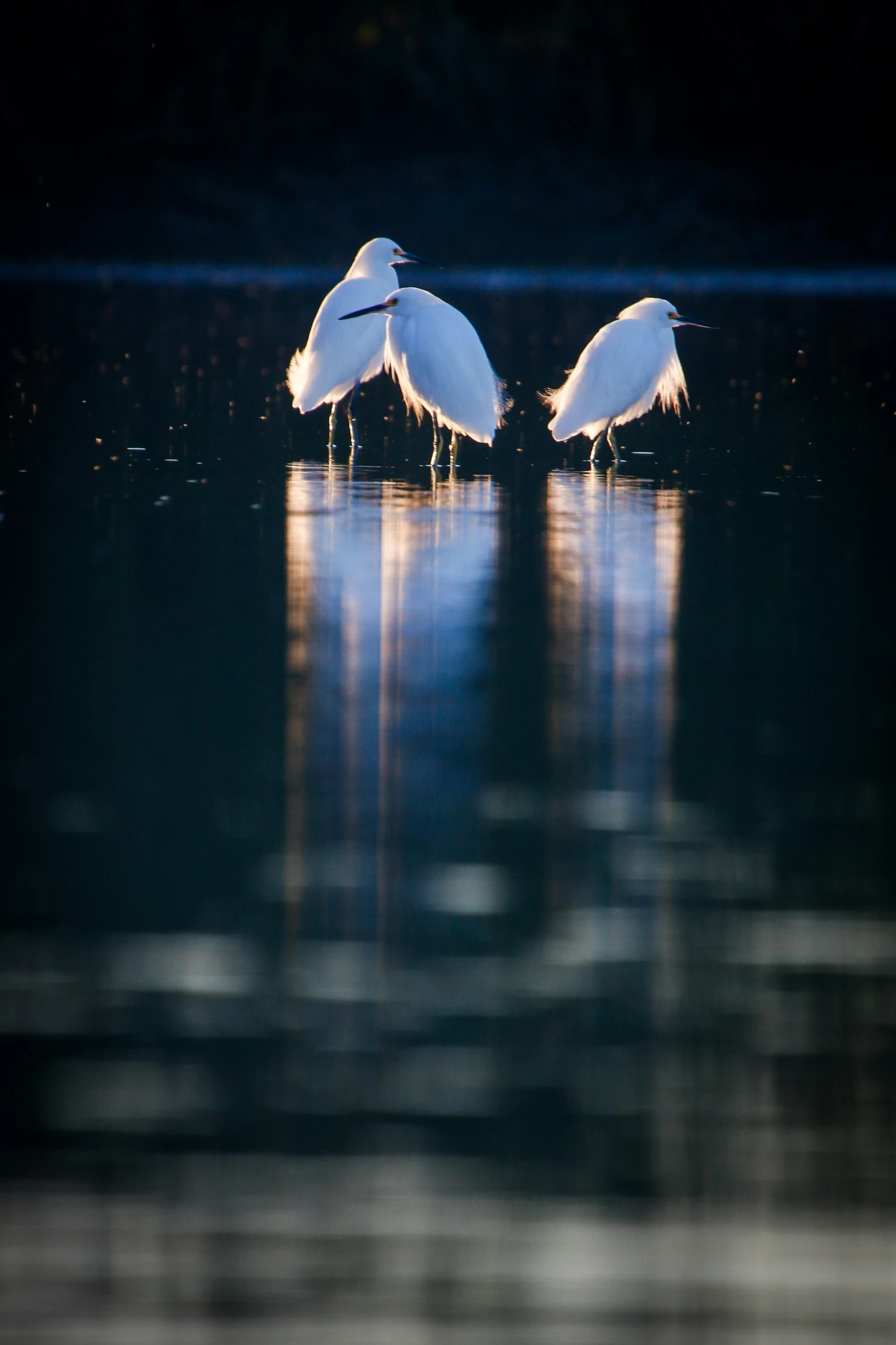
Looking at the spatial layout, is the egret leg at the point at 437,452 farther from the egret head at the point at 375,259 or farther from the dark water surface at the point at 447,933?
the dark water surface at the point at 447,933

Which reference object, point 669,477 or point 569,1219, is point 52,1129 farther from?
point 669,477

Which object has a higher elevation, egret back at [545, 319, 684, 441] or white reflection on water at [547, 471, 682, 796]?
egret back at [545, 319, 684, 441]

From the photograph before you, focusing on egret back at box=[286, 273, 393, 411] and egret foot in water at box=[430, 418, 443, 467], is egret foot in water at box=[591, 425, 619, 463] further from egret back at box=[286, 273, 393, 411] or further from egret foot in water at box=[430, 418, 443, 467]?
egret back at box=[286, 273, 393, 411]

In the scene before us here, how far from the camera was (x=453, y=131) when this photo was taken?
51219mm

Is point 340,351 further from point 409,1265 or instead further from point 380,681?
point 409,1265

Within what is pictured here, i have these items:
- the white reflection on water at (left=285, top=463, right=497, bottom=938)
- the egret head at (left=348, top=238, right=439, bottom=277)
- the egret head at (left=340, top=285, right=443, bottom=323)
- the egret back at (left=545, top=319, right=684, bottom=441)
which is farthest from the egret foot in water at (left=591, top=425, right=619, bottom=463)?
the white reflection on water at (left=285, top=463, right=497, bottom=938)

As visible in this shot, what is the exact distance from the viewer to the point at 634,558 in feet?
29.7

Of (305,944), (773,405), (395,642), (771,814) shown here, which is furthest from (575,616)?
(773,405)

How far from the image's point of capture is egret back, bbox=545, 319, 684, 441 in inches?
511

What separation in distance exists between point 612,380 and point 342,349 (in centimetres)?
183

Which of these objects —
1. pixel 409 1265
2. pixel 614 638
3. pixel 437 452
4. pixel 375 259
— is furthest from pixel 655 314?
pixel 409 1265

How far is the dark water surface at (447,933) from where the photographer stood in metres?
2.98

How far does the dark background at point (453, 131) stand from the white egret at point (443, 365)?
106 feet

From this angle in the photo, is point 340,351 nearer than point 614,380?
No
